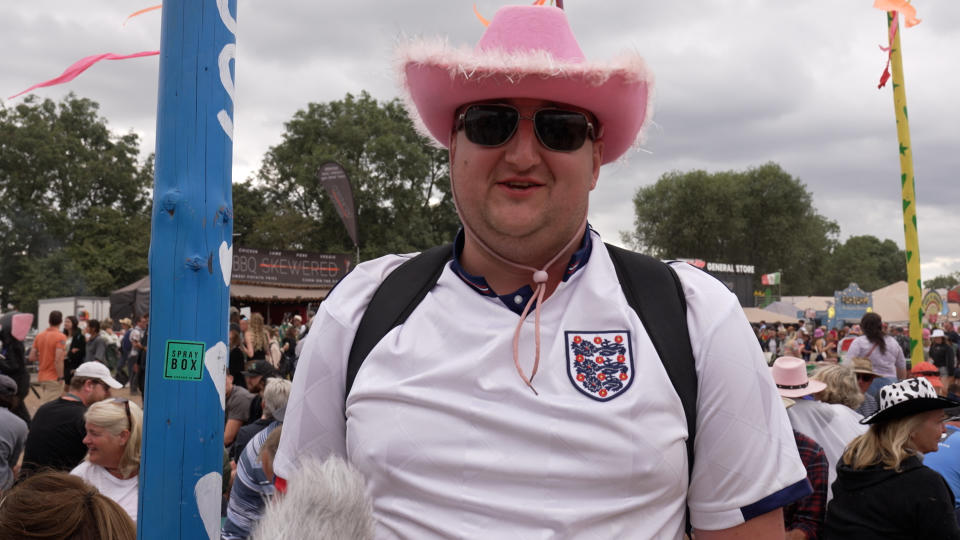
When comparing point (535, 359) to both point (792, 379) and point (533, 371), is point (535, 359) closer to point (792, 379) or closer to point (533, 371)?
point (533, 371)

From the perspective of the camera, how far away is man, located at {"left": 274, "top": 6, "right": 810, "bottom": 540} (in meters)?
1.46

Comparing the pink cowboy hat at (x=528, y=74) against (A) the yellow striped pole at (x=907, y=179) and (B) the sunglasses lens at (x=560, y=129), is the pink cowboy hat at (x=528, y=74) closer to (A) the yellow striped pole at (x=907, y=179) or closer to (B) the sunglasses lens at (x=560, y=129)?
(B) the sunglasses lens at (x=560, y=129)

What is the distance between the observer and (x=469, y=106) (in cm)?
171

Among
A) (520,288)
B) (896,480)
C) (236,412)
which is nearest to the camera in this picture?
(520,288)

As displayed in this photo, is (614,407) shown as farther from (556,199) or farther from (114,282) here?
(114,282)

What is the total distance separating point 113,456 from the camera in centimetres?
463

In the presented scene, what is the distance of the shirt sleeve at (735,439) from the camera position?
149cm

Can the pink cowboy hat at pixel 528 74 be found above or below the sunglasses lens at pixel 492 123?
above

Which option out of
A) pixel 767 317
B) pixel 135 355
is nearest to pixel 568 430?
pixel 135 355

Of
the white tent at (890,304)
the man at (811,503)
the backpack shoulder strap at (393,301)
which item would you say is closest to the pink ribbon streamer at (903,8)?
the man at (811,503)

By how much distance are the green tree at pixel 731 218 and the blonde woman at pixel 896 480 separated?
163ft

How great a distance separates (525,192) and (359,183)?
131ft

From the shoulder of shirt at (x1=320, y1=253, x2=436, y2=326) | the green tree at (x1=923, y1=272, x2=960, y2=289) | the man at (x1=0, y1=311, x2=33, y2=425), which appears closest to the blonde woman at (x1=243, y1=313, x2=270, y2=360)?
the man at (x1=0, y1=311, x2=33, y2=425)

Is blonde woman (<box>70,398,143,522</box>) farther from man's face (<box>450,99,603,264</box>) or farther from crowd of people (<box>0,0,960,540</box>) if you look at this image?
man's face (<box>450,99,603,264</box>)
